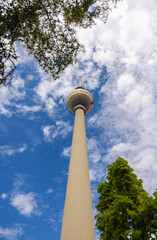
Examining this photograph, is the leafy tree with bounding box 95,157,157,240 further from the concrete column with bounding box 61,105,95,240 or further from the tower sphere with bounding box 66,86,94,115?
the tower sphere with bounding box 66,86,94,115

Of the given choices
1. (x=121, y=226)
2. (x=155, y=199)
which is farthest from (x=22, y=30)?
(x=121, y=226)

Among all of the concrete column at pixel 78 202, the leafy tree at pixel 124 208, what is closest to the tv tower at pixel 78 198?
the concrete column at pixel 78 202

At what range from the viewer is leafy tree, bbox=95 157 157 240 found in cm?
911

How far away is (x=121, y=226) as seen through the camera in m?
11.1

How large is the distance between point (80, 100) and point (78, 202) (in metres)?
23.8

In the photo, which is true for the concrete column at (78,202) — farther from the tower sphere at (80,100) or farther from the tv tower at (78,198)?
the tower sphere at (80,100)

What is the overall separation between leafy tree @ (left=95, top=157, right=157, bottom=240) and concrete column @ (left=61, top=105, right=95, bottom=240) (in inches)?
140

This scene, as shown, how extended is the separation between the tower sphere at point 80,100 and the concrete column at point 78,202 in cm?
1359

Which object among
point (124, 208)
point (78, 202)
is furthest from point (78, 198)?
point (124, 208)

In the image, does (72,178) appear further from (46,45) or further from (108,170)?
(46,45)

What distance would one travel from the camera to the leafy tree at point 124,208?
29.9 feet

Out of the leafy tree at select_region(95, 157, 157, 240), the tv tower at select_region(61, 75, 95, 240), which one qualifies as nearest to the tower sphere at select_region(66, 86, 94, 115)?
the tv tower at select_region(61, 75, 95, 240)

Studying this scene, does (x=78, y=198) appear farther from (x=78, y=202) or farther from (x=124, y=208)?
(x=124, y=208)

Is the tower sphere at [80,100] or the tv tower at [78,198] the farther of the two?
the tower sphere at [80,100]
